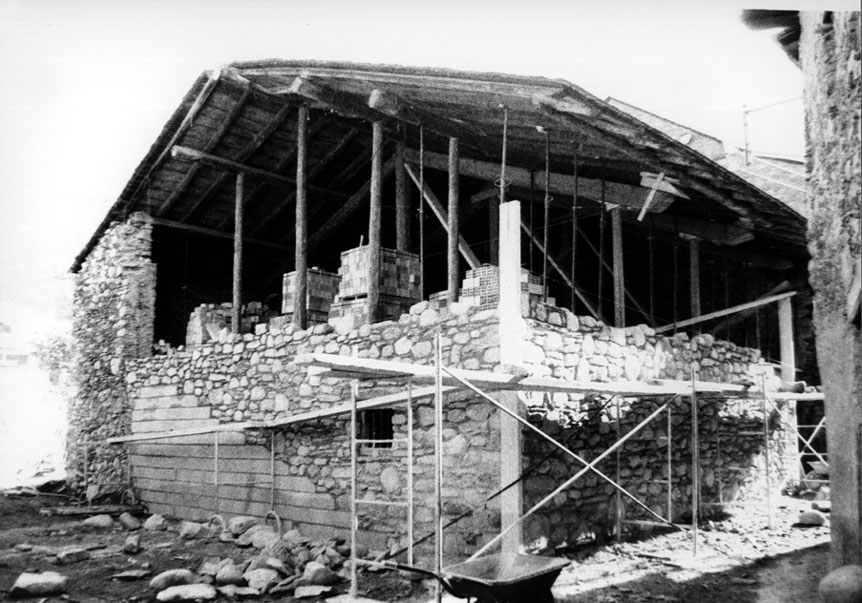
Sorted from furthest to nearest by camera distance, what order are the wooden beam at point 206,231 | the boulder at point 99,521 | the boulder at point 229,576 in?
the wooden beam at point 206,231
the boulder at point 99,521
the boulder at point 229,576

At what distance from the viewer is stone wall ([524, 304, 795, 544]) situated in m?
6.48

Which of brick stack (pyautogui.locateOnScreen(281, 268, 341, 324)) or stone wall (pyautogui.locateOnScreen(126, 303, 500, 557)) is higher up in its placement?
brick stack (pyautogui.locateOnScreen(281, 268, 341, 324))

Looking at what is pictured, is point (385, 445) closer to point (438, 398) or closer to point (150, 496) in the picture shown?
point (438, 398)

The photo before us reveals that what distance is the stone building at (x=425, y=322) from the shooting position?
20.7ft

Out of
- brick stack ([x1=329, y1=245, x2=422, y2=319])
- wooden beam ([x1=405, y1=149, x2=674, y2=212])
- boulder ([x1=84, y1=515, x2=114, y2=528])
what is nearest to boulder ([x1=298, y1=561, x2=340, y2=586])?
brick stack ([x1=329, y1=245, x2=422, y2=319])

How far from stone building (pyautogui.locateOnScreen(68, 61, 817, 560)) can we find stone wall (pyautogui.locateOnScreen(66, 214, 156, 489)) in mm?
38

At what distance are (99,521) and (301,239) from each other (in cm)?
398

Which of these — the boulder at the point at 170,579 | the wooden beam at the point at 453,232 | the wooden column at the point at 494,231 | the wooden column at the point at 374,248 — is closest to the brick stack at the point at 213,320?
the wooden column at the point at 374,248

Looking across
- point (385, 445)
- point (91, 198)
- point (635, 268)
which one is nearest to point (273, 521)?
point (385, 445)

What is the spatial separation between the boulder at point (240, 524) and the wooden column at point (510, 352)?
2996mm

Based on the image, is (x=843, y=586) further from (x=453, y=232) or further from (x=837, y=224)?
(x=453, y=232)

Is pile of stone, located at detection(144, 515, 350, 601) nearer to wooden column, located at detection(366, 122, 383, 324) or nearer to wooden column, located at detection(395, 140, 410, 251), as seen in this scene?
wooden column, located at detection(366, 122, 383, 324)

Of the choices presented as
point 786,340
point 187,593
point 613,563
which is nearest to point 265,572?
point 187,593

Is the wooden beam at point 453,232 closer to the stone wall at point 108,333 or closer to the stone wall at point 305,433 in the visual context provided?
the stone wall at point 305,433
